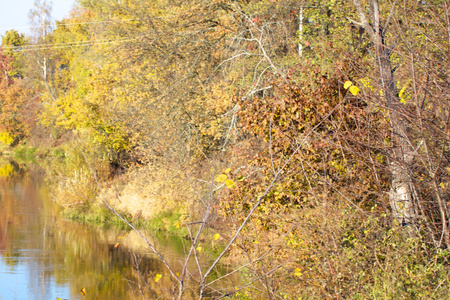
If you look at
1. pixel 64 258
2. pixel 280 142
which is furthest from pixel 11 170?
pixel 280 142

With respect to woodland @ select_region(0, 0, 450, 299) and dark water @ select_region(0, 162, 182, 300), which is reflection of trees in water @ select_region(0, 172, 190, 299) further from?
woodland @ select_region(0, 0, 450, 299)

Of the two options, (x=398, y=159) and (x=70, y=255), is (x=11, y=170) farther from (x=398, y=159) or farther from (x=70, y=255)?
(x=398, y=159)

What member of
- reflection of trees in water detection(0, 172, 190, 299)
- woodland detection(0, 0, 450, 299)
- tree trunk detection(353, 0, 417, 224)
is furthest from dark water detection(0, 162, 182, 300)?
tree trunk detection(353, 0, 417, 224)

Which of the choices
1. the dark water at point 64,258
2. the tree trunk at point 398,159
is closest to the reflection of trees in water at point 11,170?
the dark water at point 64,258

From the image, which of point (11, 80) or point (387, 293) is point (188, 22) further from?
point (11, 80)

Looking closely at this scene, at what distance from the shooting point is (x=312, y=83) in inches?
348

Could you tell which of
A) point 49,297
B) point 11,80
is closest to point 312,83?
point 49,297

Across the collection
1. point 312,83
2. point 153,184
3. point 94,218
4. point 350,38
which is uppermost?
point 350,38

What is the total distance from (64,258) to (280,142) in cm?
826

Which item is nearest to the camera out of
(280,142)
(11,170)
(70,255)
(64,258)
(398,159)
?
(398,159)

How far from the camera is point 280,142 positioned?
28.4 feet

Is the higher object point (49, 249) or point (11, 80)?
point (11, 80)

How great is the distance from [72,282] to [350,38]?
8717 mm

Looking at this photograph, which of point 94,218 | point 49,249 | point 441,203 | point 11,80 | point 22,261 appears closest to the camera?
point 441,203
